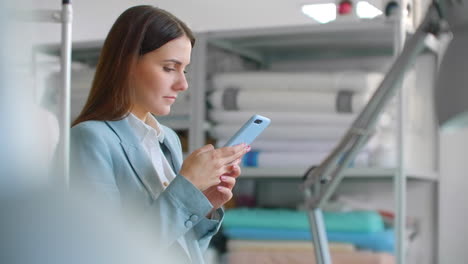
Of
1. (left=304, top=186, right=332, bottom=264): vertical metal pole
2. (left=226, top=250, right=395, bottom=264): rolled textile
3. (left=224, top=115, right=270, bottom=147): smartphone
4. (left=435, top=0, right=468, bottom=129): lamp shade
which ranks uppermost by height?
(left=435, top=0, right=468, bottom=129): lamp shade

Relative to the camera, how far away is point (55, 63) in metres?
0.43

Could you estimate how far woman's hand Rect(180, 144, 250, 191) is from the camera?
1.44 feet

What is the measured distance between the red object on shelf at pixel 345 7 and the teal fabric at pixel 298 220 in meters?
0.45

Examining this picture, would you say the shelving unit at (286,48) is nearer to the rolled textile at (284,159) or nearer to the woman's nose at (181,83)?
the rolled textile at (284,159)

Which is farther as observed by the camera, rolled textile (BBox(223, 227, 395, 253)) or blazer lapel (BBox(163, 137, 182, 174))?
rolled textile (BBox(223, 227, 395, 253))

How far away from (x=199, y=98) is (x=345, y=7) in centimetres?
39

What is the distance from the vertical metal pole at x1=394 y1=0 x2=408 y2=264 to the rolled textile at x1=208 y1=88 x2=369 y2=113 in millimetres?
90

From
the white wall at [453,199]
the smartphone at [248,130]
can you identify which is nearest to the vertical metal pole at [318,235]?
the smartphone at [248,130]

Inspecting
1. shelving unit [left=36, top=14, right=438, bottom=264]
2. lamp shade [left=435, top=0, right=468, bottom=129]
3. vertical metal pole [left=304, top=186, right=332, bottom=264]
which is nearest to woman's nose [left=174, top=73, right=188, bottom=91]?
lamp shade [left=435, top=0, right=468, bottom=129]

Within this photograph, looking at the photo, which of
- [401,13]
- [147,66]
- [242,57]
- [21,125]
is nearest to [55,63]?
[147,66]

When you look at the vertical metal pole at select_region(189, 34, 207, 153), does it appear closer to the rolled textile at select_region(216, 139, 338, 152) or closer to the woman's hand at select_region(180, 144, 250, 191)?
the rolled textile at select_region(216, 139, 338, 152)

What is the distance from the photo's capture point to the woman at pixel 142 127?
43 centimetres

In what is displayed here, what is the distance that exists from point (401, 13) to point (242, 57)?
16.9 inches

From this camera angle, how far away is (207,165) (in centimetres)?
45
